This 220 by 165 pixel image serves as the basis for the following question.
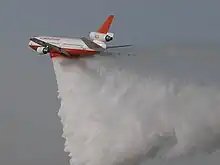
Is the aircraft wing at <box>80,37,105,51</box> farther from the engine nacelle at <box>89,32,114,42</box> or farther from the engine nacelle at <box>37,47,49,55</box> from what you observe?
the engine nacelle at <box>37,47,49,55</box>

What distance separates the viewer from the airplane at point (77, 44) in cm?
8869

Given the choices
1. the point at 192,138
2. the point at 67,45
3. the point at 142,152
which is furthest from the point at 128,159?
the point at 67,45

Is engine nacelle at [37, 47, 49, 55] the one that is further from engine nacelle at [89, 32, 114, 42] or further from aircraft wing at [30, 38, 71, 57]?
engine nacelle at [89, 32, 114, 42]

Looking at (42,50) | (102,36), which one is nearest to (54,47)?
(42,50)

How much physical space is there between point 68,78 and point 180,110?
1235 cm

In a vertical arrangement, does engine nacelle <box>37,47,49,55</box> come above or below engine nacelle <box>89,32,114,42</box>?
below

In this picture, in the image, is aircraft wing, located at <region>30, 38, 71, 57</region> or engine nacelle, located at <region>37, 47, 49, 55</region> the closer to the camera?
aircraft wing, located at <region>30, 38, 71, 57</region>

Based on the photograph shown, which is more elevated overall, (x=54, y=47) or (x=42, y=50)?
(x=54, y=47)

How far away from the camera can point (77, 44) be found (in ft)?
291

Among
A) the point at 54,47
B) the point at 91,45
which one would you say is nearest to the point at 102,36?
the point at 91,45

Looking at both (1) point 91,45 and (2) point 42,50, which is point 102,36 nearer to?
(1) point 91,45

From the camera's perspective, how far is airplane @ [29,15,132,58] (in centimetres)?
8869

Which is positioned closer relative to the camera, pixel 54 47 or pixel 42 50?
pixel 54 47

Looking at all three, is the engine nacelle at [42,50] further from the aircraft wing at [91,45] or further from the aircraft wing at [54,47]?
the aircraft wing at [91,45]
